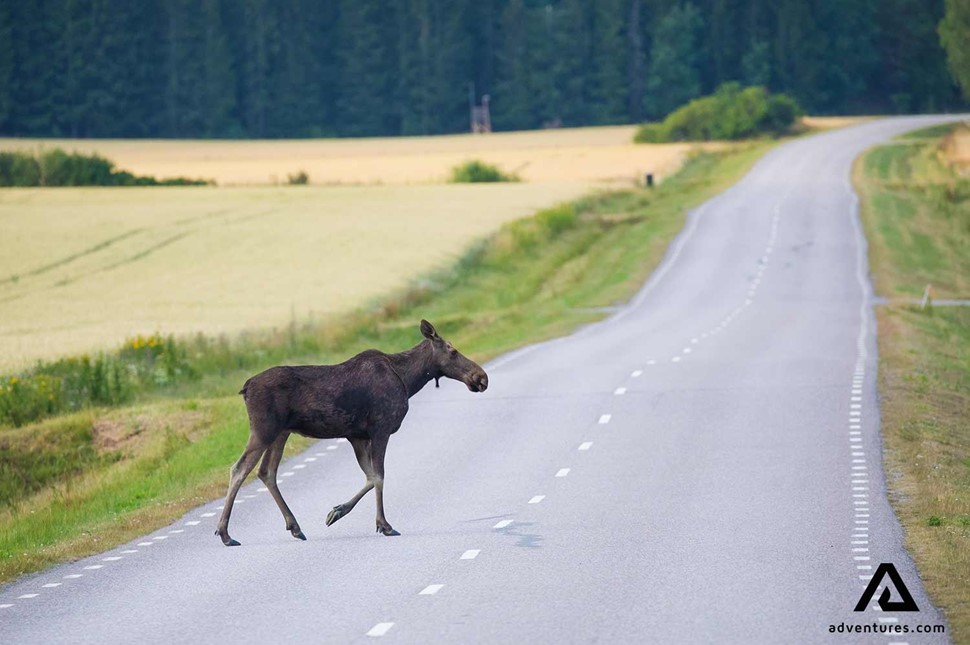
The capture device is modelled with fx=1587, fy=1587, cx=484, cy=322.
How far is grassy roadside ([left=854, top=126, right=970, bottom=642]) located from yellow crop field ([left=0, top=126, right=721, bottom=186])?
23083 mm

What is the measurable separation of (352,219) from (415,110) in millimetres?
104363

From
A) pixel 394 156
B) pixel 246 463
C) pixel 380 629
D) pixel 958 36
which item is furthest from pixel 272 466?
pixel 958 36

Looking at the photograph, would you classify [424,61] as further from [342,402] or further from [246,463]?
[246,463]

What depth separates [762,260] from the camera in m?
59.0

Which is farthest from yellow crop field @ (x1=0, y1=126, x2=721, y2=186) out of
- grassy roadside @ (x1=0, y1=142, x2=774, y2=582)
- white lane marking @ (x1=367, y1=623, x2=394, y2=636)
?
white lane marking @ (x1=367, y1=623, x2=394, y2=636)

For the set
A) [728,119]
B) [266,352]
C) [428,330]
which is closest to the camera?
[428,330]

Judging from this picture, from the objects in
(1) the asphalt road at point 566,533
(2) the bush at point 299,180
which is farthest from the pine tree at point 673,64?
(1) the asphalt road at point 566,533

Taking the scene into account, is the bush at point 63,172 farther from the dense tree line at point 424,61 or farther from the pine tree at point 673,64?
the pine tree at point 673,64

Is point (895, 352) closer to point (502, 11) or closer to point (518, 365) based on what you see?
point (518, 365)

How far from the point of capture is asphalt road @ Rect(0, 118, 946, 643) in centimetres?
1275

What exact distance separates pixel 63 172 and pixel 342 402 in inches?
3586

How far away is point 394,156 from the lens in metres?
130

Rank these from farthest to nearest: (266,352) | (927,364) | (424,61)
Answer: (424,61) → (266,352) → (927,364)

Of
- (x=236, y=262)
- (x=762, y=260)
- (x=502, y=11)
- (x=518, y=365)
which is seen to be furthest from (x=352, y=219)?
(x=502, y=11)
